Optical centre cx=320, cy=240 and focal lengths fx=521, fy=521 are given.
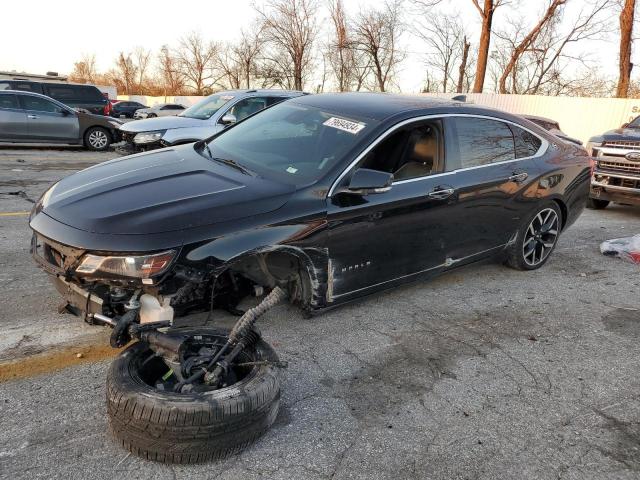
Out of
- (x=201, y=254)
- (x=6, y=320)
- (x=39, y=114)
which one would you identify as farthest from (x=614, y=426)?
(x=39, y=114)

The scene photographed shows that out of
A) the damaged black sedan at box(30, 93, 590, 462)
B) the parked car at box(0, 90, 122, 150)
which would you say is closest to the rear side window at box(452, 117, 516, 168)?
the damaged black sedan at box(30, 93, 590, 462)

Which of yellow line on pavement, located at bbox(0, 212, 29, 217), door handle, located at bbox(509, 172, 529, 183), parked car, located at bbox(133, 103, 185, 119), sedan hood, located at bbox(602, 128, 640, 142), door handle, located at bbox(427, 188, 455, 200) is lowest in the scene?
yellow line on pavement, located at bbox(0, 212, 29, 217)

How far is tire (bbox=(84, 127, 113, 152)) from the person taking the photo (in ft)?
47.0

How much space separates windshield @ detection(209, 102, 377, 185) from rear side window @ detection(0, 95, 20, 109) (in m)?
11.1

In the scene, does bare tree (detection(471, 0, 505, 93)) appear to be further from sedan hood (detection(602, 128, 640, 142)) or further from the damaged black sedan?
the damaged black sedan

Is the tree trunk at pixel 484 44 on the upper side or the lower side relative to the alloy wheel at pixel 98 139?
upper

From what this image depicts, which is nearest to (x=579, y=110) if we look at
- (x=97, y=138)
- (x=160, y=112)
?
(x=97, y=138)

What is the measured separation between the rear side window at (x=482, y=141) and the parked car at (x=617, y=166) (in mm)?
4089

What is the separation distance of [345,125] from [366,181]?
27.3 inches

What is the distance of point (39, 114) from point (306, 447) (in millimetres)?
13625

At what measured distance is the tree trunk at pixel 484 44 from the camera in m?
23.9

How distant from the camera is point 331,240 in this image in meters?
3.35

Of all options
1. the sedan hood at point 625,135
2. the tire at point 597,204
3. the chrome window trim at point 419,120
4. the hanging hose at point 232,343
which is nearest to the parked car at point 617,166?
the sedan hood at point 625,135

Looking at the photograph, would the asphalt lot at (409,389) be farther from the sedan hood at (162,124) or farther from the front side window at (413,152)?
the sedan hood at (162,124)
